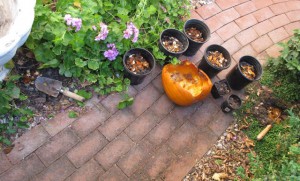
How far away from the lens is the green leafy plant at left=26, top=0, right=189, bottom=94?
282 centimetres

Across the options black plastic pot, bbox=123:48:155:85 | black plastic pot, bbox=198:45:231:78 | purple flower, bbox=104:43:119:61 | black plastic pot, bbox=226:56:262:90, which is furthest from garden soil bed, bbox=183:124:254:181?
purple flower, bbox=104:43:119:61

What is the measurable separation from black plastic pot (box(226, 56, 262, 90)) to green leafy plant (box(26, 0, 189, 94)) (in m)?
0.74

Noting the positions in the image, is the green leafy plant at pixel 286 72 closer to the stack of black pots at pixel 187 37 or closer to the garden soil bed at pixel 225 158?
the garden soil bed at pixel 225 158

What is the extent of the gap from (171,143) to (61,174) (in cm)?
98

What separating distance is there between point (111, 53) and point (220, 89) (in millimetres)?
1140

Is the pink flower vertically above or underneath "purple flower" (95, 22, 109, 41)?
above

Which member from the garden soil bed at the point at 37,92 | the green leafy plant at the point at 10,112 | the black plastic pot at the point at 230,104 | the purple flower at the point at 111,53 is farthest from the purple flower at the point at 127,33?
the black plastic pot at the point at 230,104

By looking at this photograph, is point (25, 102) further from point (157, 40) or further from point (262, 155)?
point (262, 155)

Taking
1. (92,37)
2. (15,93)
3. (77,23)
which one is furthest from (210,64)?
(15,93)

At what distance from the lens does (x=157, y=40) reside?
11.0 feet

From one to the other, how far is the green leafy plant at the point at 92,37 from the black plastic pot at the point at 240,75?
2.42 feet

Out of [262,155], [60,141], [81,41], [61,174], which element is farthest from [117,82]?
[262,155]

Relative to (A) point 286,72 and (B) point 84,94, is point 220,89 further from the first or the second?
(B) point 84,94

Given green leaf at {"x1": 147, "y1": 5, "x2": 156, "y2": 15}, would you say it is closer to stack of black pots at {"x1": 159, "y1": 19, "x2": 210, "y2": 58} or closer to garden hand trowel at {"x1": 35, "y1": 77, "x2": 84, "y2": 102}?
stack of black pots at {"x1": 159, "y1": 19, "x2": 210, "y2": 58}
